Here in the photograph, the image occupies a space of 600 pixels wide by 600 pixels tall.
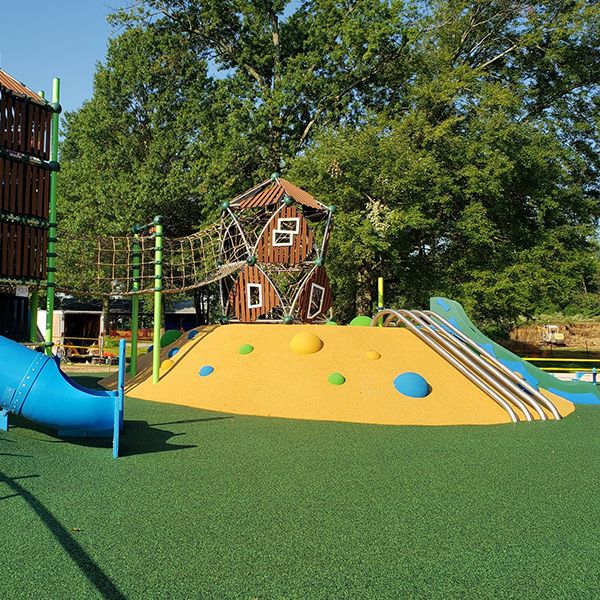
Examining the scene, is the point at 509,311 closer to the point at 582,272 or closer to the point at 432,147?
the point at 582,272

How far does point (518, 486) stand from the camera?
21.8 ft

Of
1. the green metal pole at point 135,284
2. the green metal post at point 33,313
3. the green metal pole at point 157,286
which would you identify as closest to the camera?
the green metal post at point 33,313

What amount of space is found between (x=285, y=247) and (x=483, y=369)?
235 inches

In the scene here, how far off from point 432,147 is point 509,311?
7.72m

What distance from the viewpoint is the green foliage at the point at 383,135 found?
24609 millimetres

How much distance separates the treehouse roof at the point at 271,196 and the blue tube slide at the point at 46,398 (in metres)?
9.24

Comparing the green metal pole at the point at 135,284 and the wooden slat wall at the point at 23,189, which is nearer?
the wooden slat wall at the point at 23,189

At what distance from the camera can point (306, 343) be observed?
13211 mm

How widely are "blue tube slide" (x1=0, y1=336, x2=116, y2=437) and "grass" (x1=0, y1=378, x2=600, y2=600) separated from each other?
0.43 m

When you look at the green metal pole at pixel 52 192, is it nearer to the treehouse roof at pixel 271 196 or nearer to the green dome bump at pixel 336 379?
the green dome bump at pixel 336 379

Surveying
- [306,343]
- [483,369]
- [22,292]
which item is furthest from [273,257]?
[22,292]

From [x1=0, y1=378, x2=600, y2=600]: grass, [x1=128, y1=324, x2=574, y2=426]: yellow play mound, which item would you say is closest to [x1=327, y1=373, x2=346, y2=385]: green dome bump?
[x1=128, y1=324, x2=574, y2=426]: yellow play mound

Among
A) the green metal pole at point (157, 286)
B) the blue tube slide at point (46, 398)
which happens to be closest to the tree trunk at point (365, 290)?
the green metal pole at point (157, 286)

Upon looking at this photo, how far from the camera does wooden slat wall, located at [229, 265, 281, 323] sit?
1554 cm
